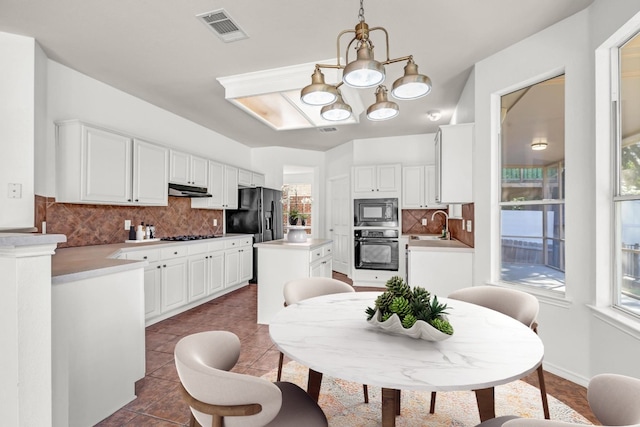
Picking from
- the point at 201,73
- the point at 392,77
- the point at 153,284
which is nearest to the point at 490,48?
the point at 392,77

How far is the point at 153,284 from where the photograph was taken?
11.1 ft

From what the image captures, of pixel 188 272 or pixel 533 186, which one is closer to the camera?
pixel 533 186

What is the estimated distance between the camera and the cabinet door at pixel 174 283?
11.6ft

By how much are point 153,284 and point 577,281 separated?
12.4 feet

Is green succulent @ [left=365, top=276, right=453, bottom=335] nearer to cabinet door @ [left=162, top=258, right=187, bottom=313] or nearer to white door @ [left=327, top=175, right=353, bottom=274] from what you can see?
cabinet door @ [left=162, top=258, right=187, bottom=313]

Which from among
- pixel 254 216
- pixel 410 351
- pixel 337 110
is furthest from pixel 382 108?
pixel 254 216

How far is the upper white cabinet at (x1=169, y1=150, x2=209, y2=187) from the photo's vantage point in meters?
4.05

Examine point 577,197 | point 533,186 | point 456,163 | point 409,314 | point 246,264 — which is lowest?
point 246,264

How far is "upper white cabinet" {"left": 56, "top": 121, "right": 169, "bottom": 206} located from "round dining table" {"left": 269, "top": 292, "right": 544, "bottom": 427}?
2.67 m

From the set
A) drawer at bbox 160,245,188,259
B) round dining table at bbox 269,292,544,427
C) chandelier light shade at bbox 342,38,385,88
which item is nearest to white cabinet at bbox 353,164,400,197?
drawer at bbox 160,245,188,259

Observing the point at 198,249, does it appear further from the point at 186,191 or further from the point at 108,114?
the point at 108,114

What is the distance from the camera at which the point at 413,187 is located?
5.34 metres

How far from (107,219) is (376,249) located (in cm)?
377

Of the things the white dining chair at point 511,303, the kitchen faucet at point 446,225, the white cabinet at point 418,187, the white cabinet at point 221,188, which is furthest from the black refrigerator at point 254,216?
the white dining chair at point 511,303
